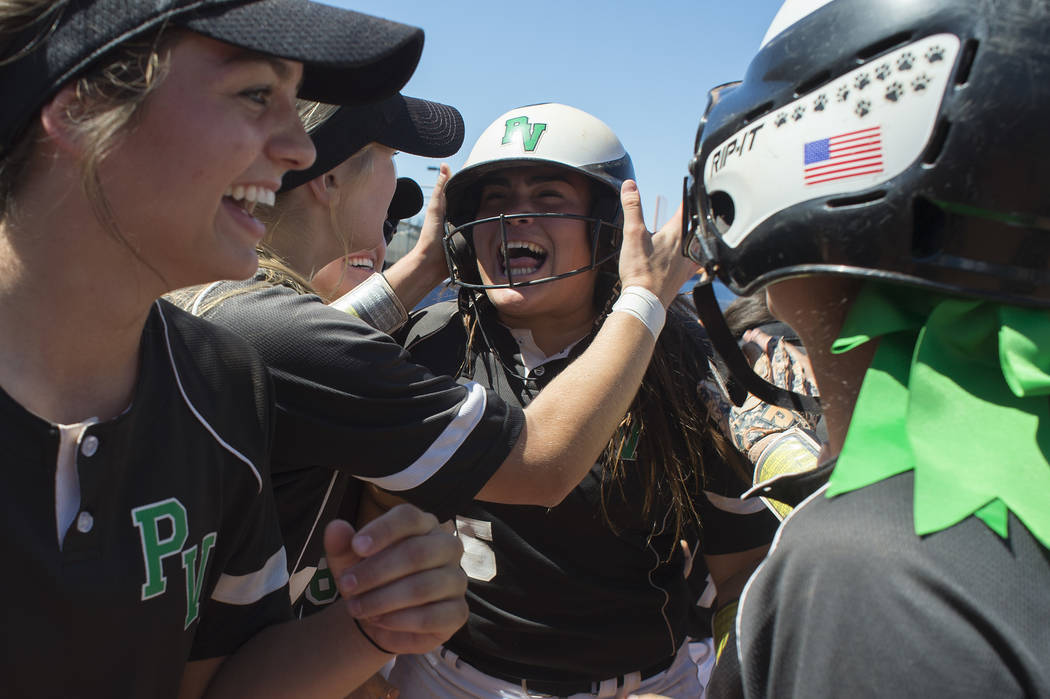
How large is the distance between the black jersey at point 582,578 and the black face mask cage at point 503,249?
76cm

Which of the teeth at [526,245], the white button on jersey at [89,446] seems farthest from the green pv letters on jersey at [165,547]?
the teeth at [526,245]

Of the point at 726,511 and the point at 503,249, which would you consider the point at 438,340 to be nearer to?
the point at 503,249

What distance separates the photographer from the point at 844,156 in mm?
1211

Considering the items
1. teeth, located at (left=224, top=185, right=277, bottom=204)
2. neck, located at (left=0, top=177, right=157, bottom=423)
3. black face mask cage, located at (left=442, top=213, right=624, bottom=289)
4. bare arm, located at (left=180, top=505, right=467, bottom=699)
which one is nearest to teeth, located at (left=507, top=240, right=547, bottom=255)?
black face mask cage, located at (left=442, top=213, right=624, bottom=289)

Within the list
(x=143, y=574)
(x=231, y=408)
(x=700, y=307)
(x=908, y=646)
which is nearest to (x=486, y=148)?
(x=700, y=307)

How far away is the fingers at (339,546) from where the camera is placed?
1.42 meters

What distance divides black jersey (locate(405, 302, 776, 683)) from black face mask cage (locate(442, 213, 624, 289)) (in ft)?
2.49

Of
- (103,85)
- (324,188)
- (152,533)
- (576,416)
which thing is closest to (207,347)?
(152,533)

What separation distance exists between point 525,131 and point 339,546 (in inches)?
75.7

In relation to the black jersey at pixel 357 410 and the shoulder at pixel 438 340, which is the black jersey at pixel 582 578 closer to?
the shoulder at pixel 438 340

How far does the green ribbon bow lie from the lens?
912 mm

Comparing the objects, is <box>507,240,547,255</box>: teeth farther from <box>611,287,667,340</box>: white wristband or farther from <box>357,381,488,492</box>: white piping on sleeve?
<box>357,381,488,492</box>: white piping on sleeve

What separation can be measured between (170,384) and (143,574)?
37 cm

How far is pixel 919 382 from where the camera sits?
1.00 m
